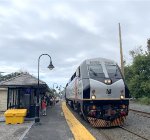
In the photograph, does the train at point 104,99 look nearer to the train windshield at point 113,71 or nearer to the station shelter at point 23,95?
the train windshield at point 113,71

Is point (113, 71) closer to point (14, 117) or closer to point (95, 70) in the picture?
point (95, 70)

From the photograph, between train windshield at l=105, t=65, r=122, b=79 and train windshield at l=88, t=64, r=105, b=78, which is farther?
train windshield at l=105, t=65, r=122, b=79

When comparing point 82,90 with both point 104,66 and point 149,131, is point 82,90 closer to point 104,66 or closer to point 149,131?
point 104,66

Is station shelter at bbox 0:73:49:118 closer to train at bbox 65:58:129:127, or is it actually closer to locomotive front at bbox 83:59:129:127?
train at bbox 65:58:129:127

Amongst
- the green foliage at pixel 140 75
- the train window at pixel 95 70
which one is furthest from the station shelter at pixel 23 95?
the green foliage at pixel 140 75

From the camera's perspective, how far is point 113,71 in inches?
762

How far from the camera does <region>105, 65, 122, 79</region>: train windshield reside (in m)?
19.0

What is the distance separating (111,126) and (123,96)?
2.00 metres

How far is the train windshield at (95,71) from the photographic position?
61.9ft

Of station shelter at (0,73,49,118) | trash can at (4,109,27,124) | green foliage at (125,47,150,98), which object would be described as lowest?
trash can at (4,109,27,124)

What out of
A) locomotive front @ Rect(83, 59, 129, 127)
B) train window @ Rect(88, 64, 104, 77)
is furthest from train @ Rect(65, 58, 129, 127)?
train window @ Rect(88, 64, 104, 77)

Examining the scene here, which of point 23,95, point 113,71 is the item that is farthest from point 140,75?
point 113,71

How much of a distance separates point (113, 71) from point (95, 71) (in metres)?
1.09

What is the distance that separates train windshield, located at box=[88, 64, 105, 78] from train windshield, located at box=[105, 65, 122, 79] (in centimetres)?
44
